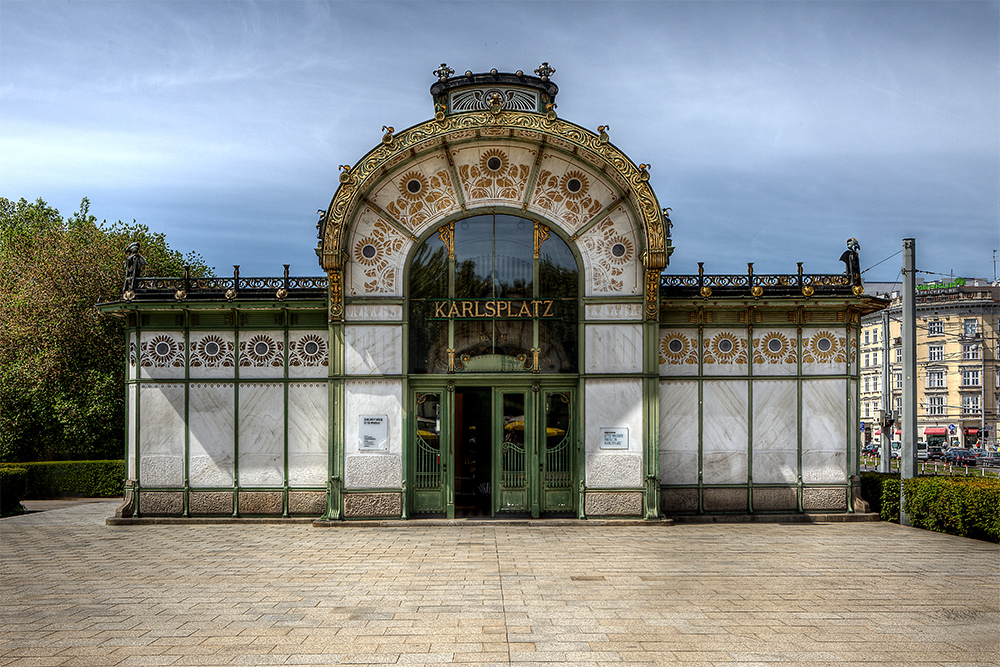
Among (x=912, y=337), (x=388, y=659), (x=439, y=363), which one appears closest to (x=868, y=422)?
(x=912, y=337)

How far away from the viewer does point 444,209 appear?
1574 centimetres

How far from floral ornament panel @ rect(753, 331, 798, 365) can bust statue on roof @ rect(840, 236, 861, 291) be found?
5.92 ft

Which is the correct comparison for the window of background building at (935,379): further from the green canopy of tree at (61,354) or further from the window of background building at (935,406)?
the green canopy of tree at (61,354)

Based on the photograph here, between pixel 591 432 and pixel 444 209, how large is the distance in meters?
5.49

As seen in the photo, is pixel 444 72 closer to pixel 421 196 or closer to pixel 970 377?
pixel 421 196

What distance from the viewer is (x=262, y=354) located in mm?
16141

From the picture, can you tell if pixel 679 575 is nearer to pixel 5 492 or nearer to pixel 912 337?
pixel 912 337

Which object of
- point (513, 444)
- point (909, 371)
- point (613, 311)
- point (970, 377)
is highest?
point (613, 311)

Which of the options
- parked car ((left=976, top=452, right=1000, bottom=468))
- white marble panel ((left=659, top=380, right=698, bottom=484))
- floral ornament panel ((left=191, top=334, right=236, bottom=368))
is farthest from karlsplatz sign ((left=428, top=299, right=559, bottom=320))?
parked car ((left=976, top=452, right=1000, bottom=468))

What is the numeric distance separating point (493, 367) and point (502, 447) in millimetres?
1644

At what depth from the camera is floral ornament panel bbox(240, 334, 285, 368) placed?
52.9ft

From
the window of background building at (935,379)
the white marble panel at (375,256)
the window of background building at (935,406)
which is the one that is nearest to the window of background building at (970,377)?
the window of background building at (935,379)

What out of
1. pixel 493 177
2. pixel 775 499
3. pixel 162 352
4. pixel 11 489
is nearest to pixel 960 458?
pixel 775 499

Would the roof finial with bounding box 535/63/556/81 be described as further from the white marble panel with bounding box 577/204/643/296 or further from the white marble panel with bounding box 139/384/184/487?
the white marble panel with bounding box 139/384/184/487
